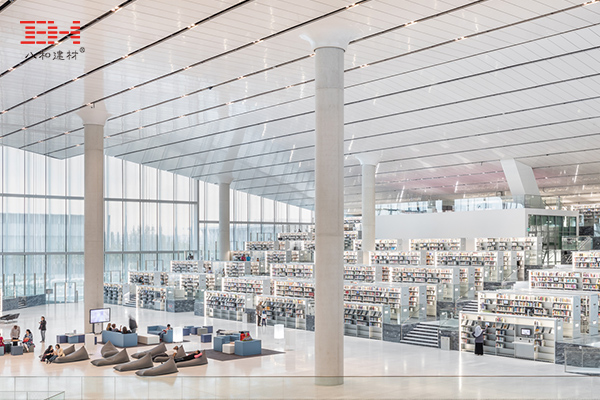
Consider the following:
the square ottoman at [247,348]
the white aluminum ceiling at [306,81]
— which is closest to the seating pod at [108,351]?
the square ottoman at [247,348]

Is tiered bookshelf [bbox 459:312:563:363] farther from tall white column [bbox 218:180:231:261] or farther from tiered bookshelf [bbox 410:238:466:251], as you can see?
tall white column [bbox 218:180:231:261]

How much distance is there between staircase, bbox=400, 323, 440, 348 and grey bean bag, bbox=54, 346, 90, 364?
1069 centimetres

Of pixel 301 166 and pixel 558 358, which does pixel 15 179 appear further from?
pixel 558 358

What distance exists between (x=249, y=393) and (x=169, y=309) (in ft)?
82.0

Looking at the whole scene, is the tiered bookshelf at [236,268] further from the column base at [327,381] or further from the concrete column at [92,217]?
the column base at [327,381]

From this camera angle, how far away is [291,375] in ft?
56.9

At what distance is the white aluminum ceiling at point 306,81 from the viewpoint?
604 inches

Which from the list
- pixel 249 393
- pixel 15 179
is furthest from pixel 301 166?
pixel 249 393

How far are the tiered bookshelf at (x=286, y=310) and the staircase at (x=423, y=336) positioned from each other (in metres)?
5.12

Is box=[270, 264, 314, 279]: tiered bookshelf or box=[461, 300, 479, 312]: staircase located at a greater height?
box=[270, 264, 314, 279]: tiered bookshelf

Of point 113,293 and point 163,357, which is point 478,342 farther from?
point 113,293

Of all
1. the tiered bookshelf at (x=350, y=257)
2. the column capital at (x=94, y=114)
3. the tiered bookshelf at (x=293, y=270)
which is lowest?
the tiered bookshelf at (x=293, y=270)

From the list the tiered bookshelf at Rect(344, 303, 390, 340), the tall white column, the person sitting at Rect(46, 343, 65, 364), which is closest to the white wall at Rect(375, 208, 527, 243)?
the tall white column

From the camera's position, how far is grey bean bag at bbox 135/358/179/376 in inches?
687
